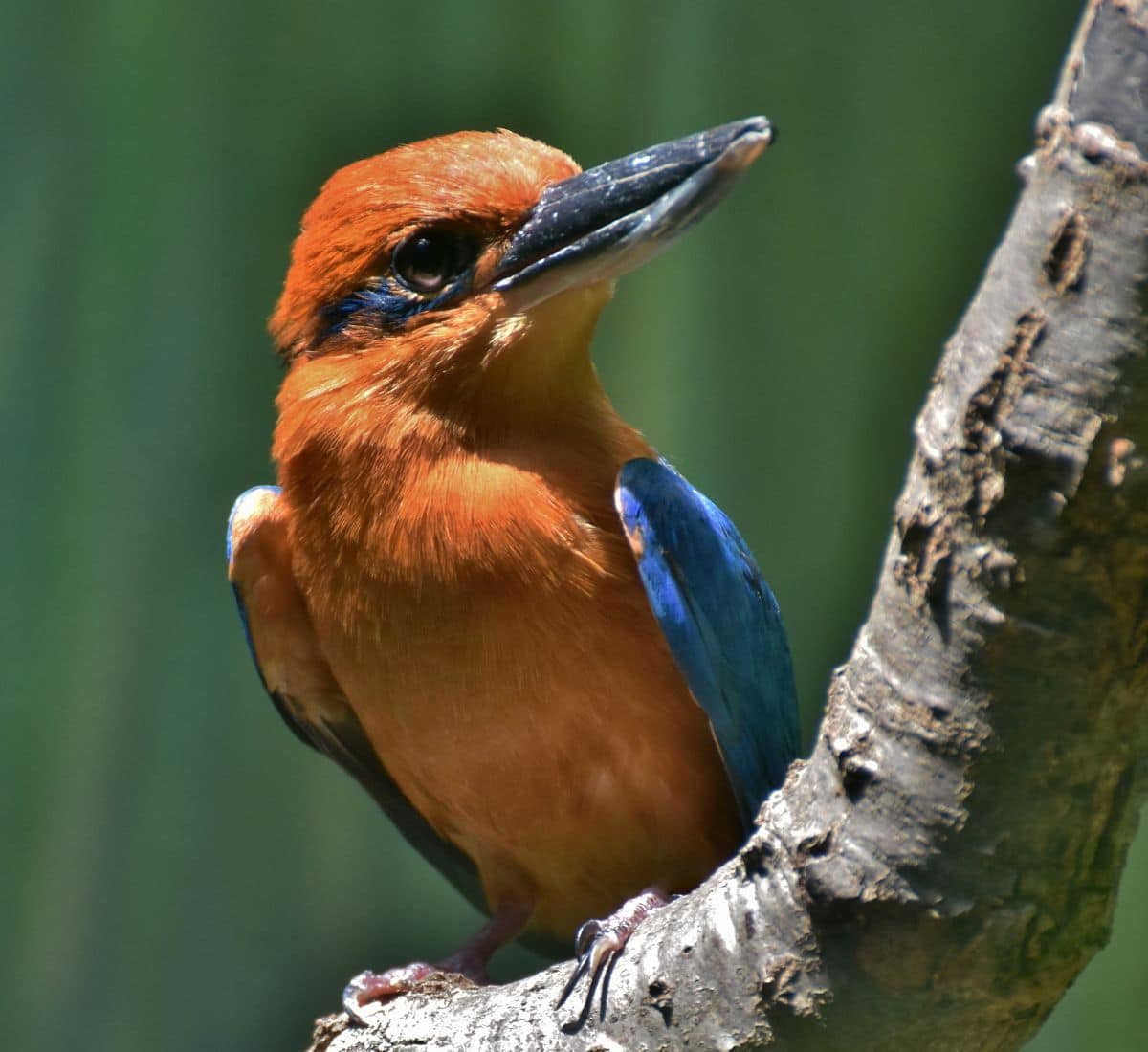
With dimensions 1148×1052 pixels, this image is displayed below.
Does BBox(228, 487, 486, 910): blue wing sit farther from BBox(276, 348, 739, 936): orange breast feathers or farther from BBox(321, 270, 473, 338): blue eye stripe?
BBox(321, 270, 473, 338): blue eye stripe

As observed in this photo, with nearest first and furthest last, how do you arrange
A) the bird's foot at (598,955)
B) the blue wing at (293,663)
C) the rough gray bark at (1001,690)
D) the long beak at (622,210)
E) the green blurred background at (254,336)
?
the rough gray bark at (1001,690)
the bird's foot at (598,955)
the long beak at (622,210)
the blue wing at (293,663)
the green blurred background at (254,336)

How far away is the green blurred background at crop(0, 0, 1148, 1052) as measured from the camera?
11.0 feet

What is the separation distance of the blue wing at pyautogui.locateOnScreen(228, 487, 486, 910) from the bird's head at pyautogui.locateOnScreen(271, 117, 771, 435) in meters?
0.25

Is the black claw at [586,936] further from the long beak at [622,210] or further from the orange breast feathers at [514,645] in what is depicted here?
the long beak at [622,210]

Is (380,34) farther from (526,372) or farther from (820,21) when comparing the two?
(526,372)

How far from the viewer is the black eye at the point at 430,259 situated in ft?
7.05

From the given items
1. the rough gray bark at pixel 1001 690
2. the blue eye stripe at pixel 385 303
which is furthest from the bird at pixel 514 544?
the rough gray bark at pixel 1001 690

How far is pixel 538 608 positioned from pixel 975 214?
1.92 meters

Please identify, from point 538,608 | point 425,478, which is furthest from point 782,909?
point 425,478

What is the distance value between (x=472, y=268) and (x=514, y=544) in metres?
0.47

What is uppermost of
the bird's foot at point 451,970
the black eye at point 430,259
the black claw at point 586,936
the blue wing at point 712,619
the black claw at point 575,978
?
the black eye at point 430,259

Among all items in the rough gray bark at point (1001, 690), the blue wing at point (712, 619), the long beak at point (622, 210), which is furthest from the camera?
the blue wing at point (712, 619)

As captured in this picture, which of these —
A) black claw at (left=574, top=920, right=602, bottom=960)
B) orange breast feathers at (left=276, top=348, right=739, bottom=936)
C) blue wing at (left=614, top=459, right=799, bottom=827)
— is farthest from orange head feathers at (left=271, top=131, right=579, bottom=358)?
black claw at (left=574, top=920, right=602, bottom=960)

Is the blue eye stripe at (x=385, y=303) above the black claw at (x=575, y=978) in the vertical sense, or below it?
above
